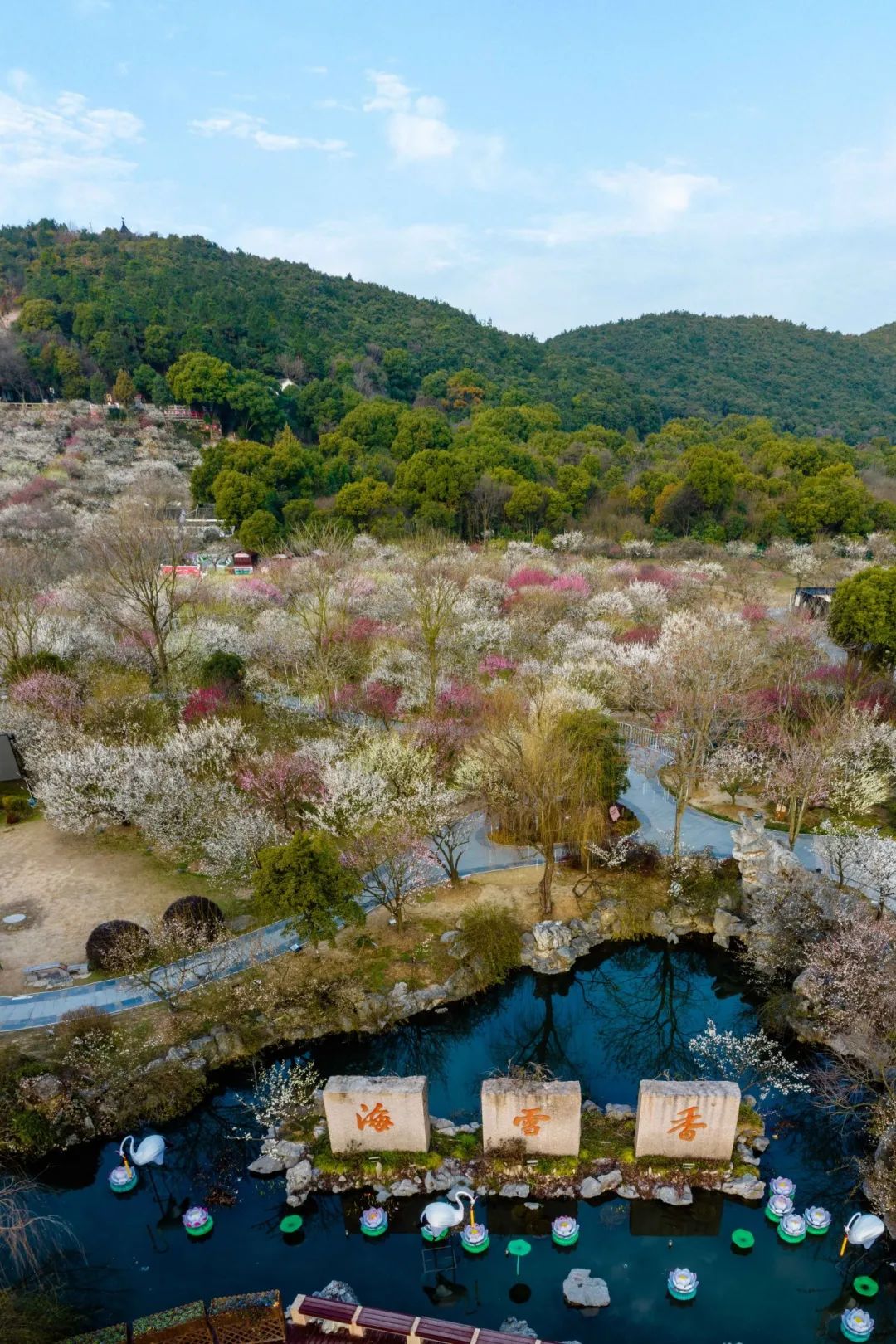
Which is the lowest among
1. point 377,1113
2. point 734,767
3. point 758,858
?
point 377,1113

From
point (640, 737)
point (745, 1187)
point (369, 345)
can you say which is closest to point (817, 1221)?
point (745, 1187)

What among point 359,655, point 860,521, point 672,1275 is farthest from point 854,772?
point 860,521

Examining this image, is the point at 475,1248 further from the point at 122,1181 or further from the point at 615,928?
the point at 615,928

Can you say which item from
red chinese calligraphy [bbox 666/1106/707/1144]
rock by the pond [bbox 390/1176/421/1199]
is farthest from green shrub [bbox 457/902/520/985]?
red chinese calligraphy [bbox 666/1106/707/1144]

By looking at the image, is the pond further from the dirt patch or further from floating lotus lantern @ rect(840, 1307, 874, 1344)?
the dirt patch

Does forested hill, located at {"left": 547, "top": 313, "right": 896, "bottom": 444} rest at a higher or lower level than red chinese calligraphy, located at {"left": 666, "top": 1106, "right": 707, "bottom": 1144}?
higher

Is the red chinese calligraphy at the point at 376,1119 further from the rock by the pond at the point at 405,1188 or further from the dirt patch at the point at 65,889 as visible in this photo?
the dirt patch at the point at 65,889
